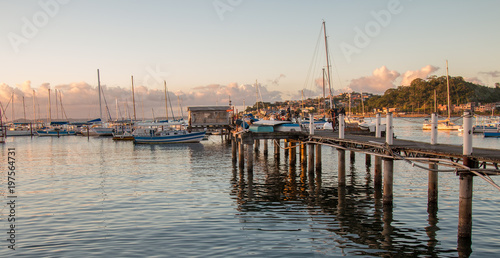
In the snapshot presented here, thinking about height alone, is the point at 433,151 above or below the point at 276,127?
below

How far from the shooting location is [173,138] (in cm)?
6712

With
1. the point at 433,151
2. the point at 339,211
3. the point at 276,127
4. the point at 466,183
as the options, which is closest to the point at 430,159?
the point at 433,151

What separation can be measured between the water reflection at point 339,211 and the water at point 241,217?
0.05 m

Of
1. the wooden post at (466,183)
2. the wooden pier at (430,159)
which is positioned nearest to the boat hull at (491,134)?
the wooden pier at (430,159)

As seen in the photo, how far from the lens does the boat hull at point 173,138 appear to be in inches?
2633

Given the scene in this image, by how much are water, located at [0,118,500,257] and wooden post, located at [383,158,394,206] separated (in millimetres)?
621

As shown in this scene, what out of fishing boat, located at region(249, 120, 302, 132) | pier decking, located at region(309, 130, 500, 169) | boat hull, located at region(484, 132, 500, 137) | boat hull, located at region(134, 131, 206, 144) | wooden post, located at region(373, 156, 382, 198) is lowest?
boat hull, located at region(484, 132, 500, 137)

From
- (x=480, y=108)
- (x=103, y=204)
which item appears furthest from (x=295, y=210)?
(x=480, y=108)

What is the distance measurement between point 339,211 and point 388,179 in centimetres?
279

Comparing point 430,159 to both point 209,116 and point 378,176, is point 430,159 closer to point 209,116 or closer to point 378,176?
point 378,176

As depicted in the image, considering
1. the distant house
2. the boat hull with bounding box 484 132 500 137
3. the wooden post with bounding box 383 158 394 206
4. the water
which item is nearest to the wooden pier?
the wooden post with bounding box 383 158 394 206

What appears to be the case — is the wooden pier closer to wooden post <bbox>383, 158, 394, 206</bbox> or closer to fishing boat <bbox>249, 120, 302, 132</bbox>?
wooden post <bbox>383, 158, 394, 206</bbox>

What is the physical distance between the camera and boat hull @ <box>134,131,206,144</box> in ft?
219

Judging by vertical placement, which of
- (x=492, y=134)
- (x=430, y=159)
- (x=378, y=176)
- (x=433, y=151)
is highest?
(x=433, y=151)
